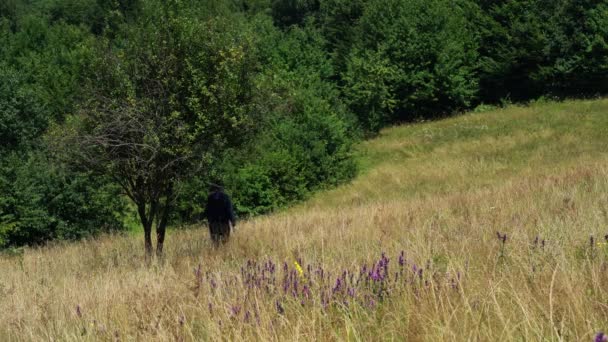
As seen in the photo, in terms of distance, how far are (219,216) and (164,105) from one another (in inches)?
94.6

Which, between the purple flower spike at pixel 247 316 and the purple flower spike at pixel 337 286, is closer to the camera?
the purple flower spike at pixel 247 316

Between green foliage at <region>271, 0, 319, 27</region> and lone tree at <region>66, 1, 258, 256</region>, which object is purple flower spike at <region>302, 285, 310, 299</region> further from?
green foliage at <region>271, 0, 319, 27</region>

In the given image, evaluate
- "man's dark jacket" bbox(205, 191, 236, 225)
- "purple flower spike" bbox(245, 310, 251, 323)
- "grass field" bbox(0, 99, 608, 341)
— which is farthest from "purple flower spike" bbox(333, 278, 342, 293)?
"man's dark jacket" bbox(205, 191, 236, 225)

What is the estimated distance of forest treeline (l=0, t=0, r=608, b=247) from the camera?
1048 cm

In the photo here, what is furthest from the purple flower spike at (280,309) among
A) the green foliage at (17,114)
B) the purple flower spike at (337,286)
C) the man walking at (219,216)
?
the green foliage at (17,114)

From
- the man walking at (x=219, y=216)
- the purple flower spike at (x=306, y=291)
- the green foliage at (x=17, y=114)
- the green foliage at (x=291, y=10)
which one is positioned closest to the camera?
the purple flower spike at (x=306, y=291)

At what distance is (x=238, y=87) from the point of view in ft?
35.3

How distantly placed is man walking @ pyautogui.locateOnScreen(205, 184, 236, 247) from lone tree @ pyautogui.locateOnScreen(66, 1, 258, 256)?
0.65 metres

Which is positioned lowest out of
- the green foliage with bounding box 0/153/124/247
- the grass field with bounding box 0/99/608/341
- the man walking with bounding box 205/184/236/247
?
the green foliage with bounding box 0/153/124/247

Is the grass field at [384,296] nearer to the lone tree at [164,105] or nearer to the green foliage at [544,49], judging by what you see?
the lone tree at [164,105]

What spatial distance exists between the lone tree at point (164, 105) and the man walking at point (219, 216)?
65cm

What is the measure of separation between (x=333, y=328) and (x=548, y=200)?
6249mm

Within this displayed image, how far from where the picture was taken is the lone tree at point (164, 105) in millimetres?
10125

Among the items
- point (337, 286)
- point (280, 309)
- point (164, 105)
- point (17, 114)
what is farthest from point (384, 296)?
point (17, 114)
